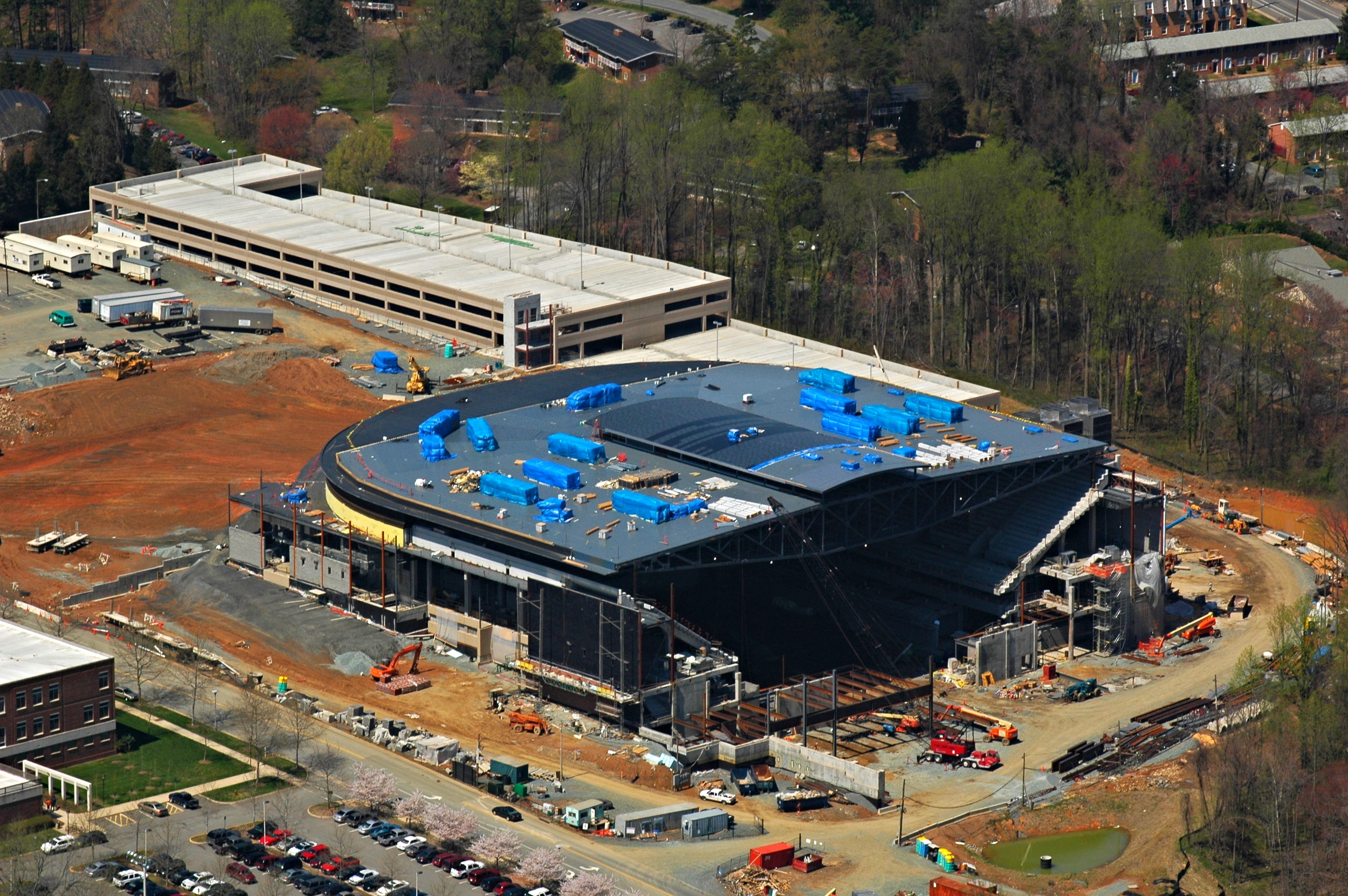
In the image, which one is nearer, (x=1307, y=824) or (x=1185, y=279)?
(x=1307, y=824)

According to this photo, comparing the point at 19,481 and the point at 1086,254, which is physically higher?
the point at 1086,254

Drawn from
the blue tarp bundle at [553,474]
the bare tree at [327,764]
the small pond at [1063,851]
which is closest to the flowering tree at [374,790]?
the bare tree at [327,764]

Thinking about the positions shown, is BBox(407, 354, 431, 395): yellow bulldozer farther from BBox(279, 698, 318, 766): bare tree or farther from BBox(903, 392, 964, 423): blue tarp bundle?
BBox(279, 698, 318, 766): bare tree

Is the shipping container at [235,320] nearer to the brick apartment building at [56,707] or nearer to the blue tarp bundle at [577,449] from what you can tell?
the blue tarp bundle at [577,449]

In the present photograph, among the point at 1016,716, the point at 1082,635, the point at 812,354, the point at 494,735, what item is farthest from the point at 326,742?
the point at 812,354

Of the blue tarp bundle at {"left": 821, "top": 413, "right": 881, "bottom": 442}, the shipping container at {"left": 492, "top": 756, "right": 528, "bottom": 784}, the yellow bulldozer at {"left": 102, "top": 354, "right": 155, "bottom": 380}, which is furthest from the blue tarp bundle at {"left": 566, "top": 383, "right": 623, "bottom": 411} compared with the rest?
the yellow bulldozer at {"left": 102, "top": 354, "right": 155, "bottom": 380}

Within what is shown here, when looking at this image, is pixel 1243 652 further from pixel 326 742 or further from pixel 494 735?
pixel 326 742
